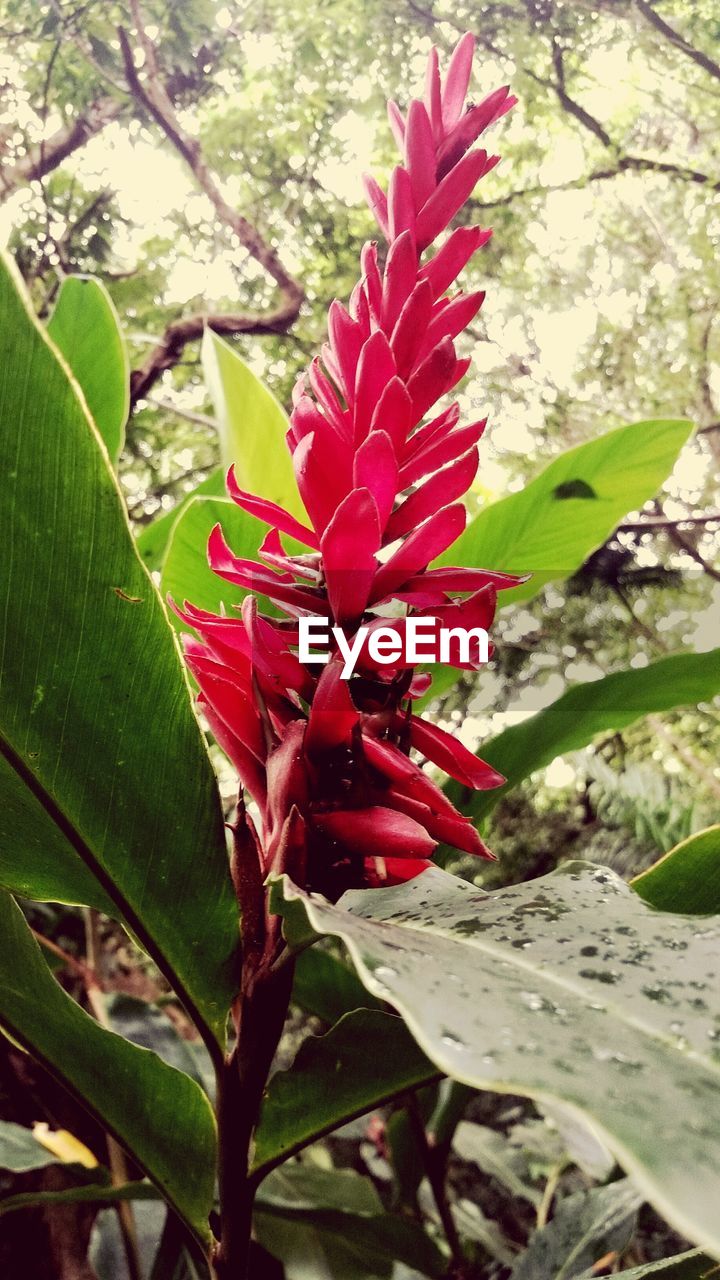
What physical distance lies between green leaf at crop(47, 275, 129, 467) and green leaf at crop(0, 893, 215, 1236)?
0.98 feet

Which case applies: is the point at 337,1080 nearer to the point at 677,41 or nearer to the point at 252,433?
the point at 252,433

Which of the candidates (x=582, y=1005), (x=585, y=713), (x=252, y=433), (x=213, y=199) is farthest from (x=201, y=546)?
(x=213, y=199)

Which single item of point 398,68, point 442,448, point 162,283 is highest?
point 398,68

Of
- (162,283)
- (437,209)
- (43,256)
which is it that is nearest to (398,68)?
(162,283)

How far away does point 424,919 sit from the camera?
0.77 feet

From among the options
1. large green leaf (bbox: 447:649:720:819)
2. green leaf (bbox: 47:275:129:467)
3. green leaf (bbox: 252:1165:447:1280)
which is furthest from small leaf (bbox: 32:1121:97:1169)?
green leaf (bbox: 47:275:129:467)

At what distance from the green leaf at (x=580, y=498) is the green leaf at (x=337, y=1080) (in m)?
0.30

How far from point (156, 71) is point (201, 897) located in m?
2.50

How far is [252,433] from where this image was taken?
1.90 feet

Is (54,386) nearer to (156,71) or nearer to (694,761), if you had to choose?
(694,761)

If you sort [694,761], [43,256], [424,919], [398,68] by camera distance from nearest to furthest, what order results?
[424,919]
[694,761]
[43,256]
[398,68]

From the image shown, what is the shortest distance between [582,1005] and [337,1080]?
186 millimetres

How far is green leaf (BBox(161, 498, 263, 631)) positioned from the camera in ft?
1.55

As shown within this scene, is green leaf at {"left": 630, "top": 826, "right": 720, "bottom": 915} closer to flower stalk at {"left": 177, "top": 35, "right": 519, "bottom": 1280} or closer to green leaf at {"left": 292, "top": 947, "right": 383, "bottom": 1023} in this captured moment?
flower stalk at {"left": 177, "top": 35, "right": 519, "bottom": 1280}
